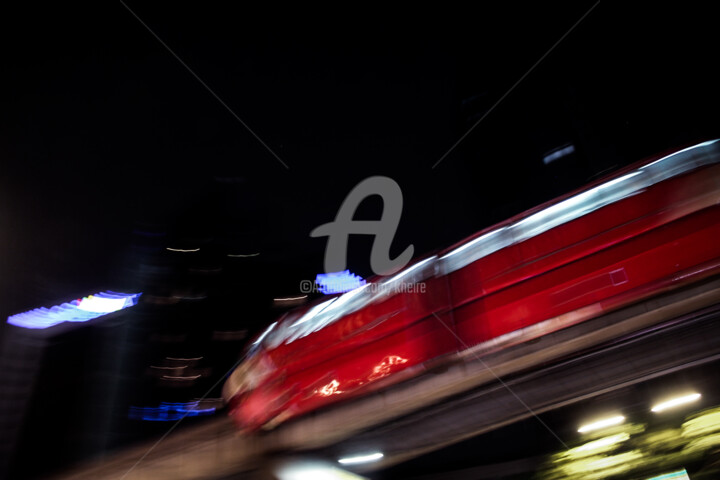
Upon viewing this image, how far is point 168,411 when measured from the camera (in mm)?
11922

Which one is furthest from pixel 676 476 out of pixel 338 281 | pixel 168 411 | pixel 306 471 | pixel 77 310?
pixel 77 310

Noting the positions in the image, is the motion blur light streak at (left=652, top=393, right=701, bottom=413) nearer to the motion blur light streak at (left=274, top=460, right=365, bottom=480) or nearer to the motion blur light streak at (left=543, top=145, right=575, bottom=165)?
the motion blur light streak at (left=274, top=460, right=365, bottom=480)

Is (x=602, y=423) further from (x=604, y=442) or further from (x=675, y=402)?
(x=675, y=402)

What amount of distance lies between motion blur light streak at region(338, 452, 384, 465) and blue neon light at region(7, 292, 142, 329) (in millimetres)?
8304

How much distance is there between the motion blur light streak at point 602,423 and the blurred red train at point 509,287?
5.73 ft

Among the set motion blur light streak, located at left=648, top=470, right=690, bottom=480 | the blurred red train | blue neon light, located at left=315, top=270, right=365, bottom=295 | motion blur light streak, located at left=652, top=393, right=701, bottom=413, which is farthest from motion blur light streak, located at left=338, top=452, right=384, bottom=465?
blue neon light, located at left=315, top=270, right=365, bottom=295

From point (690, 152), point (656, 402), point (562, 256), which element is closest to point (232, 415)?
point (562, 256)

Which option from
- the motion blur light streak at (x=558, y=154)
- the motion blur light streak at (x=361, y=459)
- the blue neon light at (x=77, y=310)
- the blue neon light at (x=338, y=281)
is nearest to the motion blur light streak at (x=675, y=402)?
the motion blur light streak at (x=361, y=459)

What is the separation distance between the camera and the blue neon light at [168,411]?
37.7 feet

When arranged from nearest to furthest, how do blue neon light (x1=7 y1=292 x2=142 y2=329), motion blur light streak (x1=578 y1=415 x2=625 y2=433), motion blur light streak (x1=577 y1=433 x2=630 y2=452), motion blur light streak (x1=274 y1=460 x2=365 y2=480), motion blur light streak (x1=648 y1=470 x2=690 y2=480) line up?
motion blur light streak (x1=648 y1=470 x2=690 y2=480), motion blur light streak (x1=577 y1=433 x2=630 y2=452), motion blur light streak (x1=578 y1=415 x2=625 y2=433), motion blur light streak (x1=274 y1=460 x2=365 y2=480), blue neon light (x1=7 y1=292 x2=142 y2=329)

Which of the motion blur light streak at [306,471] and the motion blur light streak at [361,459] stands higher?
the motion blur light streak at [361,459]

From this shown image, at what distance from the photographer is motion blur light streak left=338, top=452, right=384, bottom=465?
4.97 m

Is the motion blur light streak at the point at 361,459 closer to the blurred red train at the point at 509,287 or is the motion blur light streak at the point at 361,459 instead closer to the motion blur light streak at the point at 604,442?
the blurred red train at the point at 509,287

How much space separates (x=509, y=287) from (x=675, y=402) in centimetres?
202
